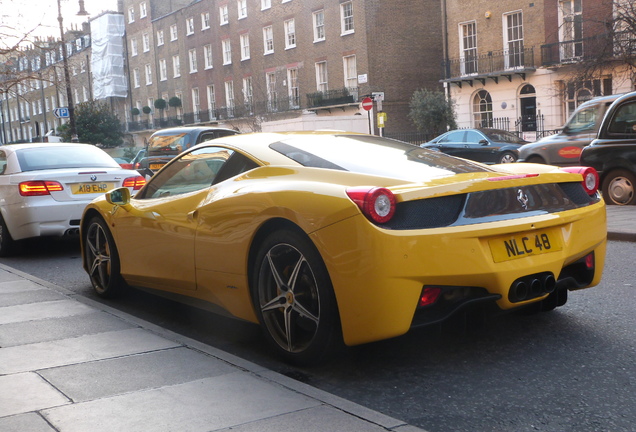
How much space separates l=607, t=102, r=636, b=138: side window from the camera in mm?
11352

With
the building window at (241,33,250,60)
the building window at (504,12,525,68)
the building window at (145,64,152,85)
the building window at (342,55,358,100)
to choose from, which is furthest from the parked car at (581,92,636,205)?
the building window at (145,64,152,85)

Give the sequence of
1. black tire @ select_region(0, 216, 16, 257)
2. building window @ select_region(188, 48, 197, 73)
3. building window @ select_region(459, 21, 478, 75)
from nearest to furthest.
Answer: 1. black tire @ select_region(0, 216, 16, 257)
2. building window @ select_region(459, 21, 478, 75)
3. building window @ select_region(188, 48, 197, 73)

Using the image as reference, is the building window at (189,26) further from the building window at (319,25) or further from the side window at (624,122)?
the side window at (624,122)

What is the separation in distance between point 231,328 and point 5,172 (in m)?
5.93

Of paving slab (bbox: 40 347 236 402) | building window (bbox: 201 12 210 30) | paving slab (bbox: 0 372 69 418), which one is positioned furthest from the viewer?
building window (bbox: 201 12 210 30)

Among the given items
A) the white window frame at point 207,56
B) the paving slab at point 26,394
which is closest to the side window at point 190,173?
the paving slab at point 26,394

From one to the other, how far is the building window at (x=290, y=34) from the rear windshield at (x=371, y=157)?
1700 inches

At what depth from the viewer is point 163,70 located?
64438 millimetres

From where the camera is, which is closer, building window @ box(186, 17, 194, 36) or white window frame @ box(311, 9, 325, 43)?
white window frame @ box(311, 9, 325, 43)

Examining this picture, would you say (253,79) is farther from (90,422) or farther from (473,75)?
(90,422)

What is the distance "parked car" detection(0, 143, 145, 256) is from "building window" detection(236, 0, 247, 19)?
4359cm

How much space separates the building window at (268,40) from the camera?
162 ft

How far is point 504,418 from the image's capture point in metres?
3.36

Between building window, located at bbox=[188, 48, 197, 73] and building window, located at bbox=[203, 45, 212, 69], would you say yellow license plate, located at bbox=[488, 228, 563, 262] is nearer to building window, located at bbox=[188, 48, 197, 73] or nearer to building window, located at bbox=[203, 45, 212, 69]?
building window, located at bbox=[203, 45, 212, 69]
